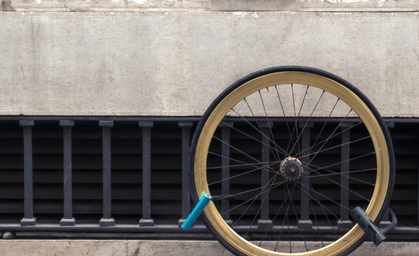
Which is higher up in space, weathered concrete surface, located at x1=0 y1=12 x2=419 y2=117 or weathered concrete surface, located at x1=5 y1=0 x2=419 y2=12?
weathered concrete surface, located at x1=5 y1=0 x2=419 y2=12

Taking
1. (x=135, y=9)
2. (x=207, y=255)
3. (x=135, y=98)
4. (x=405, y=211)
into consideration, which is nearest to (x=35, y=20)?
(x=135, y=9)

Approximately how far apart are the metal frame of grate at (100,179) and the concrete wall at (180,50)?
1.04ft

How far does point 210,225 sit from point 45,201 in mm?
2247

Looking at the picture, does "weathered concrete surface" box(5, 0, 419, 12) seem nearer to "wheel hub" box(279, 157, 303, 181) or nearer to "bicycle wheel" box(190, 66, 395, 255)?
"bicycle wheel" box(190, 66, 395, 255)

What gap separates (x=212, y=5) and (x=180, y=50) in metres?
0.68

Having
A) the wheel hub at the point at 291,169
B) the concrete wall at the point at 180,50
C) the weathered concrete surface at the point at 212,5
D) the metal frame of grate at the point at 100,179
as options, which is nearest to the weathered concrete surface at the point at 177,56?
the concrete wall at the point at 180,50

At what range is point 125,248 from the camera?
360 cm

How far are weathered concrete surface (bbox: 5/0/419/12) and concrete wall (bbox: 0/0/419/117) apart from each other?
0.01 m

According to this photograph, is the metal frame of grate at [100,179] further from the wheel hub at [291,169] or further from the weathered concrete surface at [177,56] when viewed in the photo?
the wheel hub at [291,169]

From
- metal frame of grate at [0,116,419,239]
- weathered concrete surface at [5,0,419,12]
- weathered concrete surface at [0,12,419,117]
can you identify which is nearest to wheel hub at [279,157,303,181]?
weathered concrete surface at [0,12,419,117]

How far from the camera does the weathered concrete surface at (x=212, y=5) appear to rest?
3.47 meters

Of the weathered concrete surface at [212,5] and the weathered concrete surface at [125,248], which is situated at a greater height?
the weathered concrete surface at [212,5]

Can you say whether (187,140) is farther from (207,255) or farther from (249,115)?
(207,255)

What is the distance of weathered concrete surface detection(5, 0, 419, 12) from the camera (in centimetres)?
347
